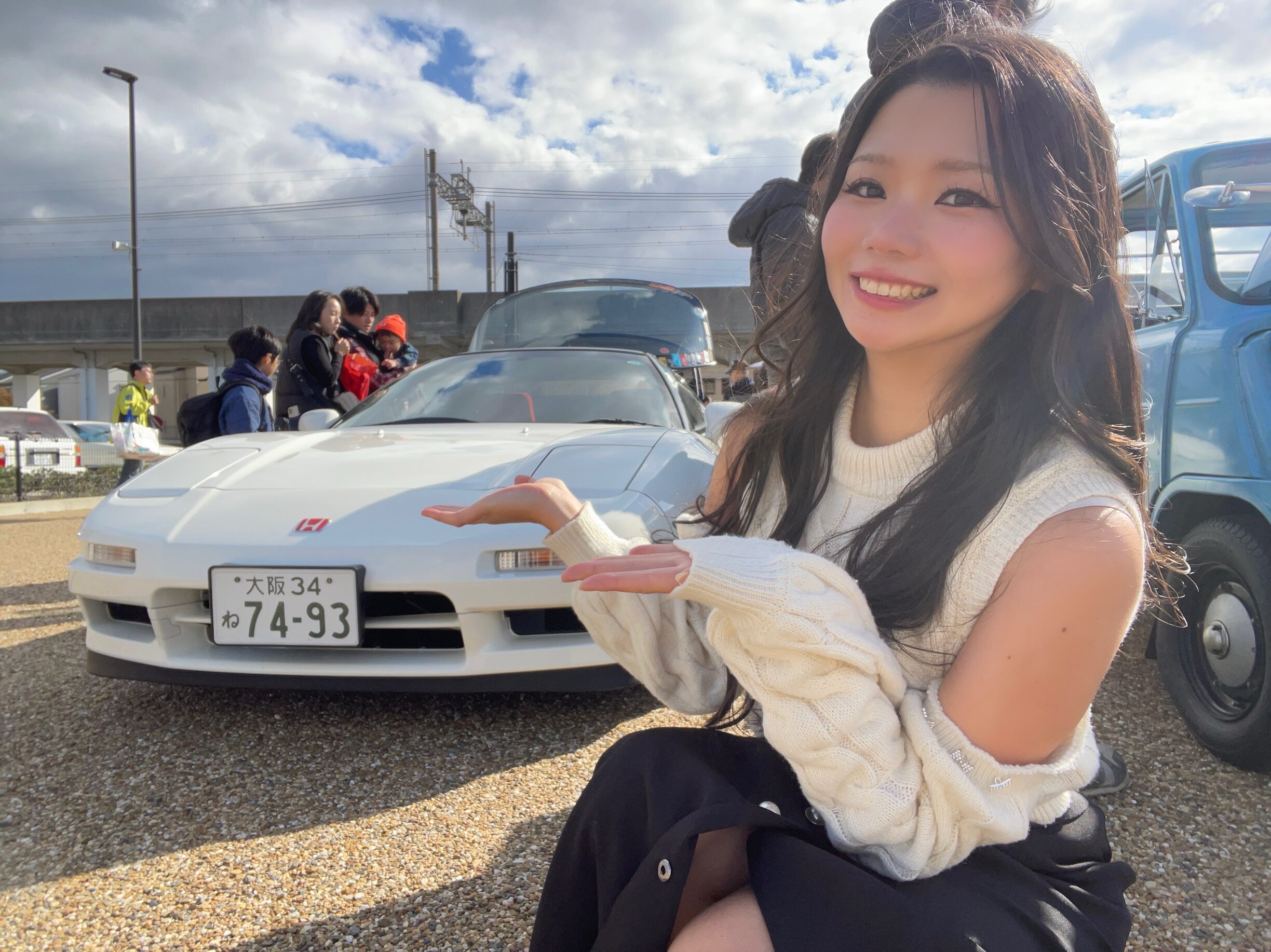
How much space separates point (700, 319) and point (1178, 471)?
11.5ft

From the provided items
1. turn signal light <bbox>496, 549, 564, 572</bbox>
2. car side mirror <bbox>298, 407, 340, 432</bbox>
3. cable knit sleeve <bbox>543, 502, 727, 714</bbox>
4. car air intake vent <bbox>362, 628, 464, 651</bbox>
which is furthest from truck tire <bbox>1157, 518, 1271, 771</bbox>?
car side mirror <bbox>298, 407, 340, 432</bbox>

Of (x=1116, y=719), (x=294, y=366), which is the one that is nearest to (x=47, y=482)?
(x=294, y=366)

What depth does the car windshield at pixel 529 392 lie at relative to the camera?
339cm

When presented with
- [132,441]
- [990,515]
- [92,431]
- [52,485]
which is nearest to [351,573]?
[990,515]

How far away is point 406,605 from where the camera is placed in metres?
2.37

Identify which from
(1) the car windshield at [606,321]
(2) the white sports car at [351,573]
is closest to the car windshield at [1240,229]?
(2) the white sports car at [351,573]

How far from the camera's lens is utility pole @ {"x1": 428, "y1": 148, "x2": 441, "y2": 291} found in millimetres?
29234

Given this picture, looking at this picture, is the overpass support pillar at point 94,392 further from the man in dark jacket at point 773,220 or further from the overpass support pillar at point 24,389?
the man in dark jacket at point 773,220

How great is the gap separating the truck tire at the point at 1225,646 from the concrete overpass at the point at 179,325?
16.8 m

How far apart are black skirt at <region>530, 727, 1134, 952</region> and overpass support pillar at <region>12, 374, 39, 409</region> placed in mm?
33211

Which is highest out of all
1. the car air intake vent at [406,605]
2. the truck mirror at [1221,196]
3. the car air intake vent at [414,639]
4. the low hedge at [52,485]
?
the truck mirror at [1221,196]

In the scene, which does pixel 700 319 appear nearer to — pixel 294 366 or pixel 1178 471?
pixel 294 366

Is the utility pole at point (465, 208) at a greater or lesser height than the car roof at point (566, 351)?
greater

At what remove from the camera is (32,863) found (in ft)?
5.99
